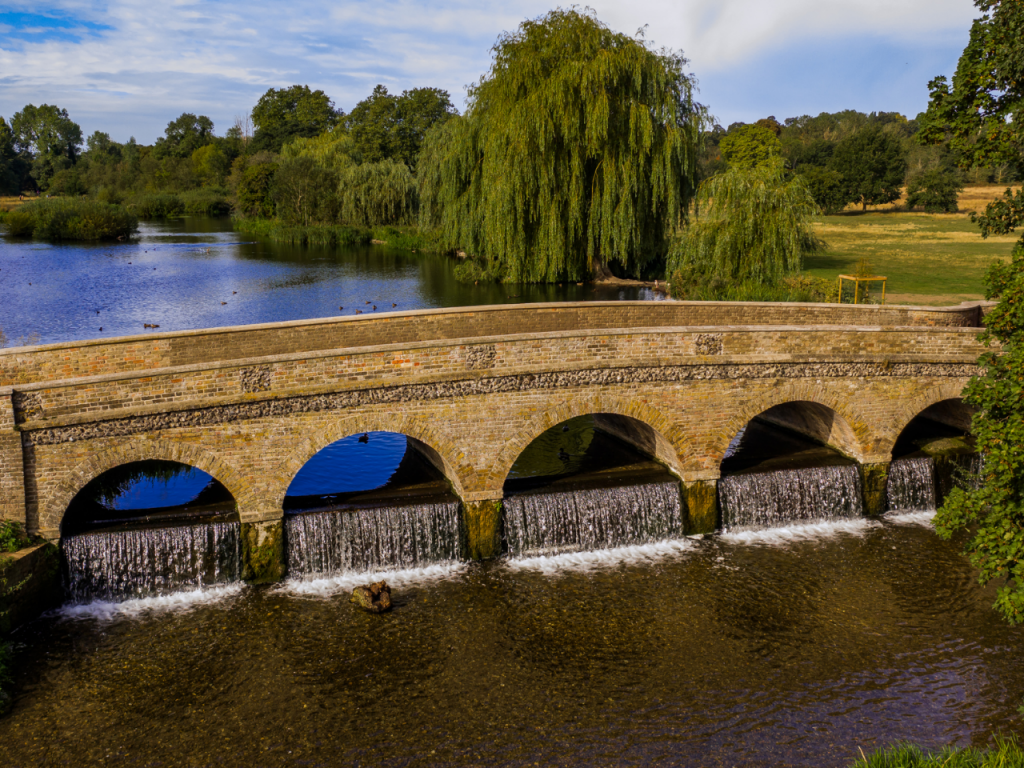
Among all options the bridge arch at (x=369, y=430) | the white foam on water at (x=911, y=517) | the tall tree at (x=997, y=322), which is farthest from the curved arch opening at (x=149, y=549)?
the white foam on water at (x=911, y=517)

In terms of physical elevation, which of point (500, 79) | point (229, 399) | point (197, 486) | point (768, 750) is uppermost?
point (500, 79)

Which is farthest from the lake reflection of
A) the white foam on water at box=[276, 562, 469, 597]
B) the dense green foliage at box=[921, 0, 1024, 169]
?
the dense green foliage at box=[921, 0, 1024, 169]

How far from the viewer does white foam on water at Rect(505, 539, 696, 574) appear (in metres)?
15.2

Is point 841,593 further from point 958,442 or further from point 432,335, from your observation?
point 432,335

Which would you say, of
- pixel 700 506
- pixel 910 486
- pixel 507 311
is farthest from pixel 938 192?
pixel 700 506

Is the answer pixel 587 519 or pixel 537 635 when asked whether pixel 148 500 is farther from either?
pixel 537 635

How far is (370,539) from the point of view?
1498 centimetres

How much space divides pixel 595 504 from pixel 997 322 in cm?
795

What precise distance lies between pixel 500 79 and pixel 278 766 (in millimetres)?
28523

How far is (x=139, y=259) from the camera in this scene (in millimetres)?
49906

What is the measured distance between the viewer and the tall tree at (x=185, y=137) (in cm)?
12144

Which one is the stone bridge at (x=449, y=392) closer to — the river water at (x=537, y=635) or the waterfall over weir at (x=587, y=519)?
the waterfall over weir at (x=587, y=519)

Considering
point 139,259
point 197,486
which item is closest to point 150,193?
point 139,259

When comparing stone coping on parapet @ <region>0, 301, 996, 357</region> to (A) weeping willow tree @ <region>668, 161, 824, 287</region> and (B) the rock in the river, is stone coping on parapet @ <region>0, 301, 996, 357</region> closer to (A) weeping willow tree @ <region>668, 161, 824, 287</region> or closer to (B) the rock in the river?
(B) the rock in the river
